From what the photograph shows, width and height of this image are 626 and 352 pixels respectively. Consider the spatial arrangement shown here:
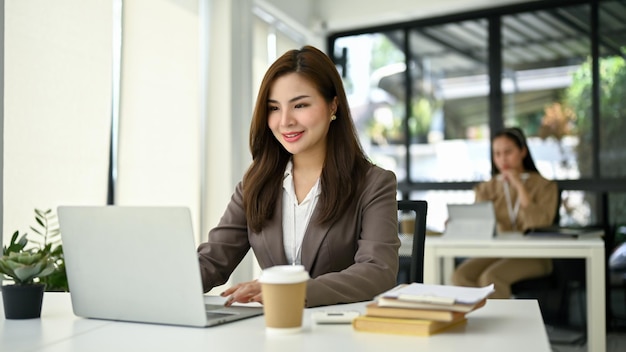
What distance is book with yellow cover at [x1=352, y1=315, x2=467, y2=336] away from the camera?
3.89ft

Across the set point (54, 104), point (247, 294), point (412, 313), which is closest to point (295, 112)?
point (247, 294)

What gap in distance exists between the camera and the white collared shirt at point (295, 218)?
1975mm

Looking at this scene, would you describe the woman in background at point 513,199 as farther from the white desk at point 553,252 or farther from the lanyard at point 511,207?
the white desk at point 553,252

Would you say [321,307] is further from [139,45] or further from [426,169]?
[426,169]

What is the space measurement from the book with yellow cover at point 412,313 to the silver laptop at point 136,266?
0.29 meters

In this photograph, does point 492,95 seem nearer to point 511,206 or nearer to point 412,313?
point 511,206

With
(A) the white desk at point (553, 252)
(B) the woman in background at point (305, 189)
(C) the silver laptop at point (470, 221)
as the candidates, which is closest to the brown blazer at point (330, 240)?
(B) the woman in background at point (305, 189)

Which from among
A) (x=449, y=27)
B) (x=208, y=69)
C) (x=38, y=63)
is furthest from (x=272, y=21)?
(x=38, y=63)

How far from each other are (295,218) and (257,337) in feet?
2.67

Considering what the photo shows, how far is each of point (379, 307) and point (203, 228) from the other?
3.51 metres

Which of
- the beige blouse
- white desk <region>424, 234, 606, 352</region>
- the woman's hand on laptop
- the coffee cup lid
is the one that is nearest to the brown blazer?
the woman's hand on laptop

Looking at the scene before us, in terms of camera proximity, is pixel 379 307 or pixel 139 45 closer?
A: pixel 379 307

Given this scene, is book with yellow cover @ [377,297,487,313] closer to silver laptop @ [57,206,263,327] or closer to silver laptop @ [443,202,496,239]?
silver laptop @ [57,206,263,327]

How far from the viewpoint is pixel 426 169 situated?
20.9ft
